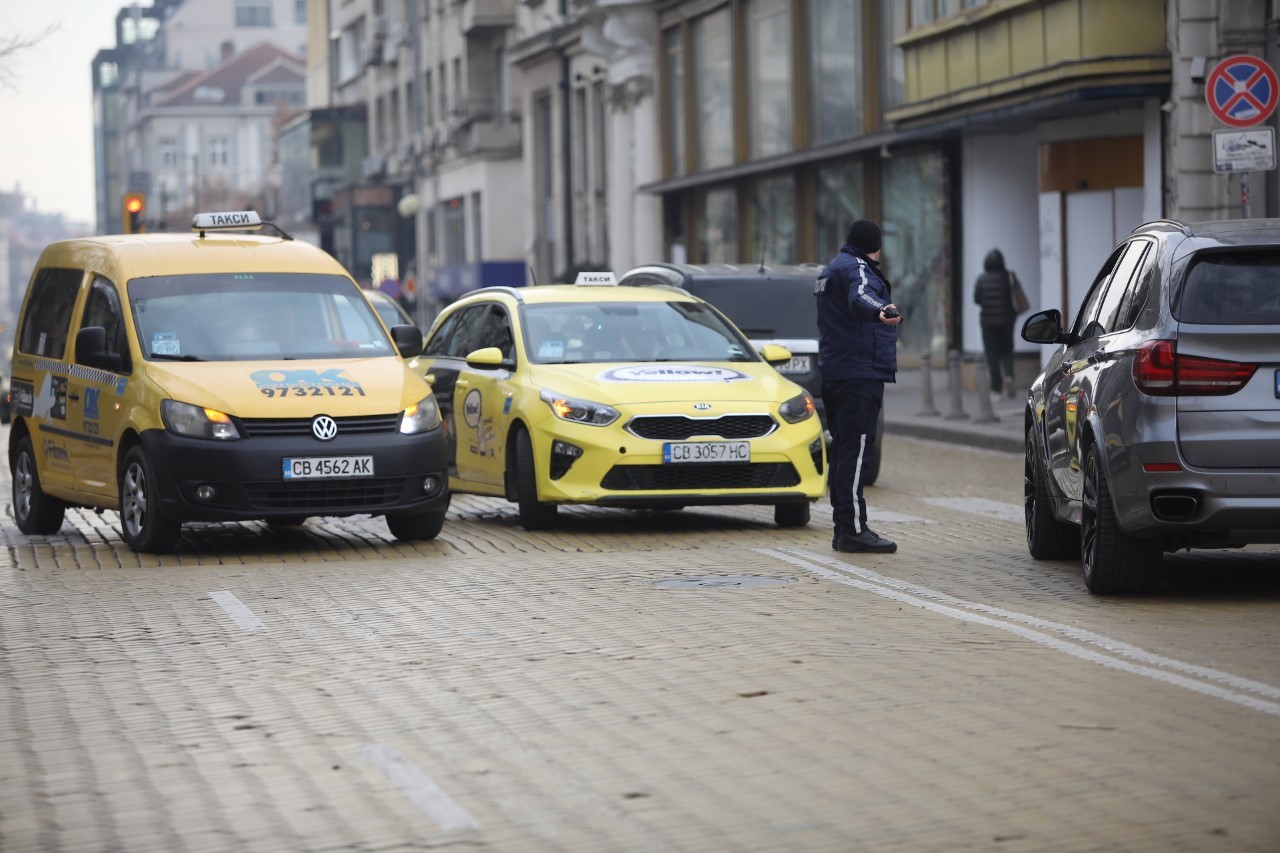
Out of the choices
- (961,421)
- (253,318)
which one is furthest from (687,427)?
(961,421)

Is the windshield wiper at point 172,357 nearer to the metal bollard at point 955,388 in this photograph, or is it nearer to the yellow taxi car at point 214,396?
the yellow taxi car at point 214,396

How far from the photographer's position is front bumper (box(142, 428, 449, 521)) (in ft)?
42.4

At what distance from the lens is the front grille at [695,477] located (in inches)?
544

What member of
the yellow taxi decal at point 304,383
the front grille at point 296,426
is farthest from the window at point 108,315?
the front grille at point 296,426

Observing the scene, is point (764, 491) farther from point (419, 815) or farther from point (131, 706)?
point (419, 815)

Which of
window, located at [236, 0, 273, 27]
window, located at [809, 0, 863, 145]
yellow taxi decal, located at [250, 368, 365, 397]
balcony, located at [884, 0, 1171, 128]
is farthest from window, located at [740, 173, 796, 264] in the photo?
window, located at [236, 0, 273, 27]

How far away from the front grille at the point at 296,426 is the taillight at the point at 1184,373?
5.01 meters

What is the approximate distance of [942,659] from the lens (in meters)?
8.69

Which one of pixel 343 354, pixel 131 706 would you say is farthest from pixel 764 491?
pixel 131 706

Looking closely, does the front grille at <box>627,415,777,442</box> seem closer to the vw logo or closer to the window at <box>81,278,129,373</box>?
the vw logo

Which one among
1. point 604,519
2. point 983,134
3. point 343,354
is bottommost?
point 604,519

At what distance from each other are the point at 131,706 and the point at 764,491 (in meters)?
6.50

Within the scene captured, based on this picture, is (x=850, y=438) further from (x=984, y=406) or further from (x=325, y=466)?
(x=984, y=406)

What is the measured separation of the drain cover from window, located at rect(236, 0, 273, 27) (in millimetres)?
169608
